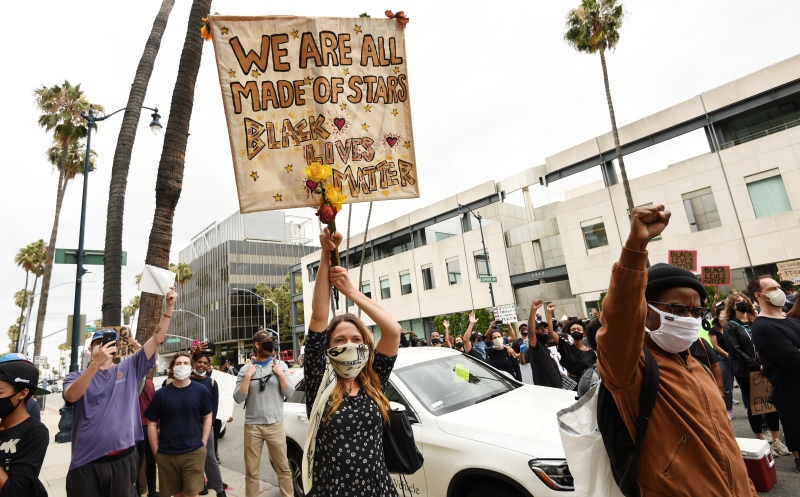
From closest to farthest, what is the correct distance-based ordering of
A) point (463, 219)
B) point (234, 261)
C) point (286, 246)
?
point (463, 219)
point (234, 261)
point (286, 246)

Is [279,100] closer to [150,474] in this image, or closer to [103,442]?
[103,442]

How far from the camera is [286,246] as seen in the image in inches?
2955

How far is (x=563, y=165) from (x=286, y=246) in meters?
57.4

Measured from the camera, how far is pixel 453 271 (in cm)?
3247

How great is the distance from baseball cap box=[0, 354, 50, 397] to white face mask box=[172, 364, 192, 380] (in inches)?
82.5

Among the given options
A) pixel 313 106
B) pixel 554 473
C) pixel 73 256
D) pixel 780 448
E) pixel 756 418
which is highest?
pixel 73 256

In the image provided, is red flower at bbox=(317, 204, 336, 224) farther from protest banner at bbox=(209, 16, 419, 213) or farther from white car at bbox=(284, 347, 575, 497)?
white car at bbox=(284, 347, 575, 497)

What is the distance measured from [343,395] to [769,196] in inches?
963

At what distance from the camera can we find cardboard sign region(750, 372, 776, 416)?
17.5 feet

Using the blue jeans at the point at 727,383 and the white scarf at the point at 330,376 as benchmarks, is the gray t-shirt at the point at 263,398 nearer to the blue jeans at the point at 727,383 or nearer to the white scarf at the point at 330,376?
the white scarf at the point at 330,376

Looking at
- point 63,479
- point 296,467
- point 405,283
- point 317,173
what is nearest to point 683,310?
point 317,173

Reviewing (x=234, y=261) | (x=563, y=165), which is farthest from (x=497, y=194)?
(x=234, y=261)

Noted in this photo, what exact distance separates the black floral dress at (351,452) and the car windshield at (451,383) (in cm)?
185

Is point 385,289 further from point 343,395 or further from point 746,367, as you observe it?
point 343,395
